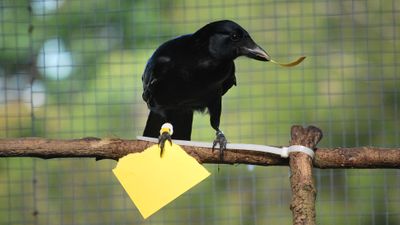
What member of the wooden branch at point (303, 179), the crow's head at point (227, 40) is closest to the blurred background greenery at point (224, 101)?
the crow's head at point (227, 40)

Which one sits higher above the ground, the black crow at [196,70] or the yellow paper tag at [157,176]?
the black crow at [196,70]

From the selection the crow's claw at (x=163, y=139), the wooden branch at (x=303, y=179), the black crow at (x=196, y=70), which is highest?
the black crow at (x=196, y=70)

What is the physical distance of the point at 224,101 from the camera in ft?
7.91

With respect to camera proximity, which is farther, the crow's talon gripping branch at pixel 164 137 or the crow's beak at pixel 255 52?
the crow's beak at pixel 255 52

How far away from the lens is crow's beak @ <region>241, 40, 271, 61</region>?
126 cm

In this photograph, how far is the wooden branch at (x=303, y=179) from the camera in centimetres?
84

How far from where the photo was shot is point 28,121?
97.1 inches

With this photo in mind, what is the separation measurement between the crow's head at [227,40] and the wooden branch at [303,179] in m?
0.41

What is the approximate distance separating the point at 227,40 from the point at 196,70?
0.09 m

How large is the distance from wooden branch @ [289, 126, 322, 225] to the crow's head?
0.41 m

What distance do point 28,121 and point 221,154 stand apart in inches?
62.9

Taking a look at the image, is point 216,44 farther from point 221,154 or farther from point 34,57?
point 34,57

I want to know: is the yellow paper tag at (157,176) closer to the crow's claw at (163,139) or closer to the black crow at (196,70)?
the crow's claw at (163,139)

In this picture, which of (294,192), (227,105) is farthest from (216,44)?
(227,105)
